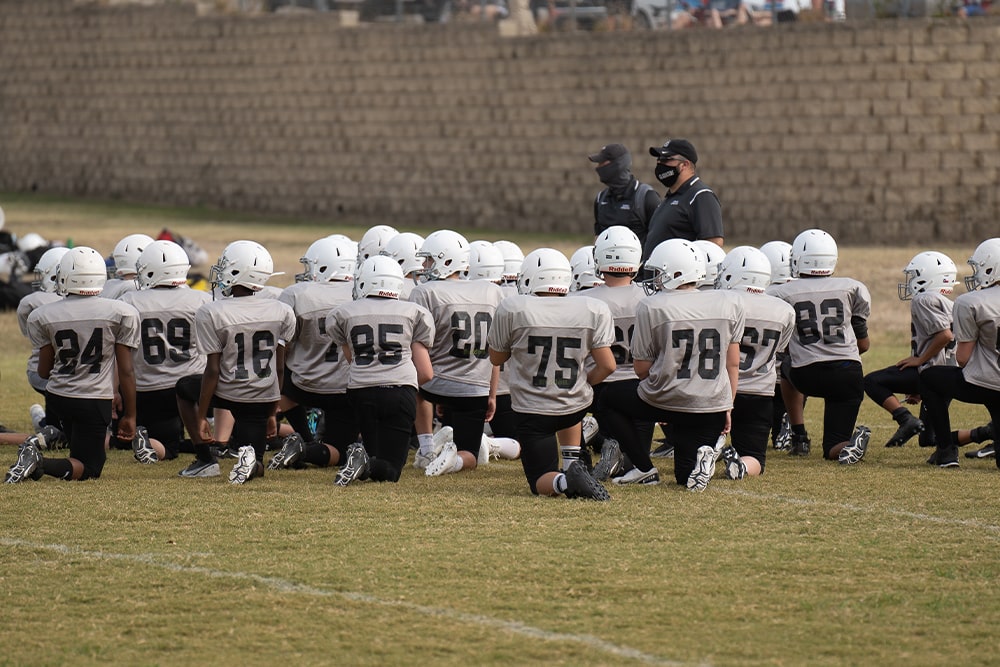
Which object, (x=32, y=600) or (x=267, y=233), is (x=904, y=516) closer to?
(x=32, y=600)

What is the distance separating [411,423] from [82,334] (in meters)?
1.90

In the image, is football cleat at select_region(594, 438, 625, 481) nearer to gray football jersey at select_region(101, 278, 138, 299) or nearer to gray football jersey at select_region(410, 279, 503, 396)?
gray football jersey at select_region(410, 279, 503, 396)

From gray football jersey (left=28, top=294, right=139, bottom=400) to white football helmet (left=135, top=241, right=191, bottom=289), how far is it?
0.89m

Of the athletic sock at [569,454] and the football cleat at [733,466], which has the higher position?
the athletic sock at [569,454]

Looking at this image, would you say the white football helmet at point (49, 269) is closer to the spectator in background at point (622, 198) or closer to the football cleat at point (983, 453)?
the spectator in background at point (622, 198)

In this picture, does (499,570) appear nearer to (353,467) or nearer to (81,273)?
(353,467)

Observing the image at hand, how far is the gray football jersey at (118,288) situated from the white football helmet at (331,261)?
119cm

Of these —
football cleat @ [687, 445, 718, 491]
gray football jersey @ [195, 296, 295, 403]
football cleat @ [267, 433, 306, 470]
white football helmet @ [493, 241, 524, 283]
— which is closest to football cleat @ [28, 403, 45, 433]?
football cleat @ [267, 433, 306, 470]

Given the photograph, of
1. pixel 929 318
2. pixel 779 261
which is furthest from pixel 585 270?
pixel 929 318

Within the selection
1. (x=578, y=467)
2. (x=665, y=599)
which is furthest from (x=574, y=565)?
(x=578, y=467)

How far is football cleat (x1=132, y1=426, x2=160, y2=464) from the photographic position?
9672mm

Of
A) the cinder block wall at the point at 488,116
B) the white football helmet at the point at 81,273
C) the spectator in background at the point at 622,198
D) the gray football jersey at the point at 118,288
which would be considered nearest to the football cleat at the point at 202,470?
the white football helmet at the point at 81,273

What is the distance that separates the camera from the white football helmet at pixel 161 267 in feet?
31.4

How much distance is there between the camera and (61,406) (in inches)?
341
